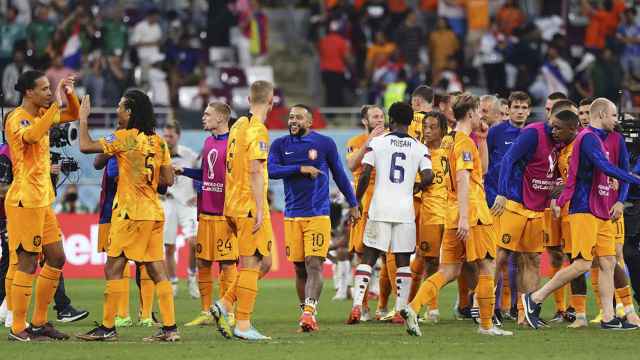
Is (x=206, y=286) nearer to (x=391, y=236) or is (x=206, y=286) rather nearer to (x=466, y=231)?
(x=391, y=236)

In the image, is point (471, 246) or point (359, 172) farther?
point (359, 172)

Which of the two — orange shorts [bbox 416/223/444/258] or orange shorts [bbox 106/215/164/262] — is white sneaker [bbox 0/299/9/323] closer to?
orange shorts [bbox 106/215/164/262]

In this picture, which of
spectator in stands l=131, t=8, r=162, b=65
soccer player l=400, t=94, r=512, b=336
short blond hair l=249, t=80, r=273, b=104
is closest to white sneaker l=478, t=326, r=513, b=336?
soccer player l=400, t=94, r=512, b=336

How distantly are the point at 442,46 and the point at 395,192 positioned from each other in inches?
696

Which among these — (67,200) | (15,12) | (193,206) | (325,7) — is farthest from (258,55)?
(193,206)

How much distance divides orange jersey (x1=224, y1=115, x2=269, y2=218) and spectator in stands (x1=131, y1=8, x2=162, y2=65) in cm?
1832

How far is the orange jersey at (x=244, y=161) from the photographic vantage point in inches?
524

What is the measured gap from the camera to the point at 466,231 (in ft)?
45.9

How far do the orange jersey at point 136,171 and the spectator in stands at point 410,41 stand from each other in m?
20.2

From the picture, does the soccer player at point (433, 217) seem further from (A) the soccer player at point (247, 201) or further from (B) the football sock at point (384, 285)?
(A) the soccer player at point (247, 201)

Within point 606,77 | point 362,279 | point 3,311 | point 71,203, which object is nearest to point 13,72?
point 71,203

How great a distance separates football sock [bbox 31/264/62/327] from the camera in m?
13.5

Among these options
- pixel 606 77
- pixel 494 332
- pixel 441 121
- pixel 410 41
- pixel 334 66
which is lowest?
pixel 494 332

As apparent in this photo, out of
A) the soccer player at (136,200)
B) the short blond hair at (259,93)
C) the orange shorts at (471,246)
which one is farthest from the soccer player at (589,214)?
the soccer player at (136,200)
